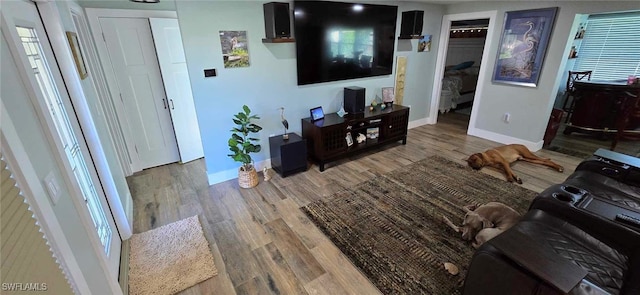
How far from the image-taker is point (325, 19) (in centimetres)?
315

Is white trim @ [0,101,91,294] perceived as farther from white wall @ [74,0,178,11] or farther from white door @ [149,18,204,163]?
white wall @ [74,0,178,11]

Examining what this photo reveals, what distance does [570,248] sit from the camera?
143 centimetres

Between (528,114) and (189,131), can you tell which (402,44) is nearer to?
(528,114)

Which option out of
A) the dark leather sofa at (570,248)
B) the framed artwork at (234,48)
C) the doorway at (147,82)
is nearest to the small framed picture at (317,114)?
the framed artwork at (234,48)

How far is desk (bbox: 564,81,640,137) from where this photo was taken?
363 cm

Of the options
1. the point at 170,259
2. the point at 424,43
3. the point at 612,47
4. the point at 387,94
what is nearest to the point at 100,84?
the point at 170,259

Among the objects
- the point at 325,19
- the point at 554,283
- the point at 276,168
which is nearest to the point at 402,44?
the point at 325,19

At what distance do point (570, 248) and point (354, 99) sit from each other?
2.53m

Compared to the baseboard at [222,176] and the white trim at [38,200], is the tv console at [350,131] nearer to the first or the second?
the baseboard at [222,176]

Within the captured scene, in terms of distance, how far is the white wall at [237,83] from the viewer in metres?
2.57

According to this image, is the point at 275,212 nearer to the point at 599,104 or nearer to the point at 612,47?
the point at 599,104

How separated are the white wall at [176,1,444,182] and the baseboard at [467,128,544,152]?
220cm

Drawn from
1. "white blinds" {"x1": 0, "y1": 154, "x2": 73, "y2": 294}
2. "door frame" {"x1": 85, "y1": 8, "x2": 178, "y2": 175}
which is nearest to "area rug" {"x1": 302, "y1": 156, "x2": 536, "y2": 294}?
"white blinds" {"x1": 0, "y1": 154, "x2": 73, "y2": 294}

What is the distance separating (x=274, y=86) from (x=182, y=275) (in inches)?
82.5
